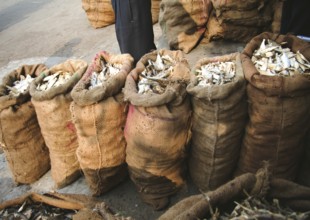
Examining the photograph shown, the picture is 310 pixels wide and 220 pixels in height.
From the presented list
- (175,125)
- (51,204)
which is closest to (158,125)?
(175,125)

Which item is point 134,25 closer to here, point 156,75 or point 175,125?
point 156,75

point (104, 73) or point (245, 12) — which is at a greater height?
point (245, 12)

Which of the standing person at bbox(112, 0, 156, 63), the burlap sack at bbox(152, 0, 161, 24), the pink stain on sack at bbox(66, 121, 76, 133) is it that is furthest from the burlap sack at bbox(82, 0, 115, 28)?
the pink stain on sack at bbox(66, 121, 76, 133)

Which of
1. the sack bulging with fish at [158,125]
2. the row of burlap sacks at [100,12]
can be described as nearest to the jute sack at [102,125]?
the sack bulging with fish at [158,125]

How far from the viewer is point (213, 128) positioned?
219 centimetres

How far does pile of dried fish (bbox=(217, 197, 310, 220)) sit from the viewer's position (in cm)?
121

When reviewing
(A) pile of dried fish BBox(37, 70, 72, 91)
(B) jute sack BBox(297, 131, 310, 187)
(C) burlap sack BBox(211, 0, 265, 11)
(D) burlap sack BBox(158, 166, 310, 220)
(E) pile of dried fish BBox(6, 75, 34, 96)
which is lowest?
(B) jute sack BBox(297, 131, 310, 187)

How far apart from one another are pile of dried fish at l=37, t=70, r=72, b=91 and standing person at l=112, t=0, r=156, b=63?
2.74ft

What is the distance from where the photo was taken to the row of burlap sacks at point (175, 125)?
206 centimetres

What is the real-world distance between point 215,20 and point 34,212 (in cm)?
325

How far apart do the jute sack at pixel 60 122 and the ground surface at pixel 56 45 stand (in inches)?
6.7

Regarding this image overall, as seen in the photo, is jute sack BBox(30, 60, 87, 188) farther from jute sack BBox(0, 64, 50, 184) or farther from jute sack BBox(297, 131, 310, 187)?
jute sack BBox(297, 131, 310, 187)

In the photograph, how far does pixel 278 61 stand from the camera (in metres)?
2.23

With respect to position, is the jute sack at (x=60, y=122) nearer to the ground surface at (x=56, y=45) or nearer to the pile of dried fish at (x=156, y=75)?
the ground surface at (x=56, y=45)
